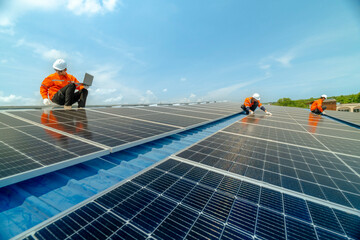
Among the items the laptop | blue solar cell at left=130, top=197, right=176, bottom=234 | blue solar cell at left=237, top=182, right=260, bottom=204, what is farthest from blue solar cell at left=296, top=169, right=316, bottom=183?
the laptop

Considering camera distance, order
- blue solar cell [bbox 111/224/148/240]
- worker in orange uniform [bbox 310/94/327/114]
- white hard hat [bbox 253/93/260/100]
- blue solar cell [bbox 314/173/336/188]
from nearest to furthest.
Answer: blue solar cell [bbox 111/224/148/240]
blue solar cell [bbox 314/173/336/188]
white hard hat [bbox 253/93/260/100]
worker in orange uniform [bbox 310/94/327/114]

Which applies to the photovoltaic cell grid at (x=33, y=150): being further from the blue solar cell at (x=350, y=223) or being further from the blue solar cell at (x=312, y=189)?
the blue solar cell at (x=350, y=223)

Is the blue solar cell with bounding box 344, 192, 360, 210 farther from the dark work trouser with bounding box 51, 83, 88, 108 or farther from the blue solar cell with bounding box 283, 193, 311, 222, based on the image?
the dark work trouser with bounding box 51, 83, 88, 108

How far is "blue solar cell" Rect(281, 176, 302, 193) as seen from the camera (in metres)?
2.66

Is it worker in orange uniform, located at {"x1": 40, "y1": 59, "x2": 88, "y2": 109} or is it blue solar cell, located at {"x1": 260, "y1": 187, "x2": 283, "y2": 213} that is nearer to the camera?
blue solar cell, located at {"x1": 260, "y1": 187, "x2": 283, "y2": 213}

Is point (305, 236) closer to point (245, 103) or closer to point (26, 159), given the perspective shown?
point (26, 159)

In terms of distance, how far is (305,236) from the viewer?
180cm

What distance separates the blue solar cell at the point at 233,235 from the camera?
5.59 ft

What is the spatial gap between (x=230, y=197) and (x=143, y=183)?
153 cm

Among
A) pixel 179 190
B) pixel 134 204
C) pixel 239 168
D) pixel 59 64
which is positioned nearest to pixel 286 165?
pixel 239 168

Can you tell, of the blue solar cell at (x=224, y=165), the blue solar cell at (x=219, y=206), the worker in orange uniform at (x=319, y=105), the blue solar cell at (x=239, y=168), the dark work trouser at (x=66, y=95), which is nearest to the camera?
the blue solar cell at (x=219, y=206)

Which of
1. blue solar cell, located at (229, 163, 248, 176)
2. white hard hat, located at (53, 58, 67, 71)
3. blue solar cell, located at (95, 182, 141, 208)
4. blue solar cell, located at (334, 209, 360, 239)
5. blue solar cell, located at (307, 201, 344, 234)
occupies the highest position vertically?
white hard hat, located at (53, 58, 67, 71)

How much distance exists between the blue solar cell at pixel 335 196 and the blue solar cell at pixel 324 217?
38cm

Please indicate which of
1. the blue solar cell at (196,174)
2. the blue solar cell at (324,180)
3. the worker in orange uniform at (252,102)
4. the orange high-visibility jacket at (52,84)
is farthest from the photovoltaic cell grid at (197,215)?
the worker in orange uniform at (252,102)
